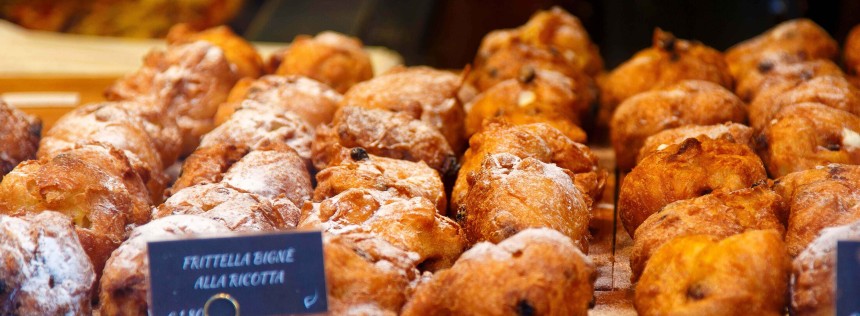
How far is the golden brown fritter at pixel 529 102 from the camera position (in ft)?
11.8

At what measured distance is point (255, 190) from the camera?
2.81 meters

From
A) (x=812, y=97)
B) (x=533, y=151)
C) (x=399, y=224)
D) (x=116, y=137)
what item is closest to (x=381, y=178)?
(x=399, y=224)

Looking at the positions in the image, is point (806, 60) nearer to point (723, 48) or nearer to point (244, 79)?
point (723, 48)

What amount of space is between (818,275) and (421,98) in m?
1.81

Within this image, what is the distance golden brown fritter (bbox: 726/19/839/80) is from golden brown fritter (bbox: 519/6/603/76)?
67 cm

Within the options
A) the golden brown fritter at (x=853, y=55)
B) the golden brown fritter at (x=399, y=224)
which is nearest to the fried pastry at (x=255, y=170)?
the golden brown fritter at (x=399, y=224)

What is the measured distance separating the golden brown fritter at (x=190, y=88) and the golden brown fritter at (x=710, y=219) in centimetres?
208

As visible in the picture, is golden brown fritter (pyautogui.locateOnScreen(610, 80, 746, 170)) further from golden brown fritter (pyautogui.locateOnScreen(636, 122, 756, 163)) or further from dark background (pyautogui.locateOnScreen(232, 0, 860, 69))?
dark background (pyautogui.locateOnScreen(232, 0, 860, 69))

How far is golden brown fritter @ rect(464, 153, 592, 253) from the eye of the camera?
8.14 feet

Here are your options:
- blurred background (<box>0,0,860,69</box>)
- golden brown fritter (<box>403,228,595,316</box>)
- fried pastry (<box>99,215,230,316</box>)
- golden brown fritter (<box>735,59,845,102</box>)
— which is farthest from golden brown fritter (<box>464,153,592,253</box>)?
blurred background (<box>0,0,860,69</box>)

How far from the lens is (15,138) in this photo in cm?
322

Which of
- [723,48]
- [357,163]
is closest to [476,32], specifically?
[723,48]

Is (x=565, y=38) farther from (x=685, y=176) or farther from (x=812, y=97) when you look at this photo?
(x=685, y=176)

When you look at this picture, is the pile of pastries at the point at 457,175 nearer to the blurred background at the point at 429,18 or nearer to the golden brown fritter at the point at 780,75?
the golden brown fritter at the point at 780,75
